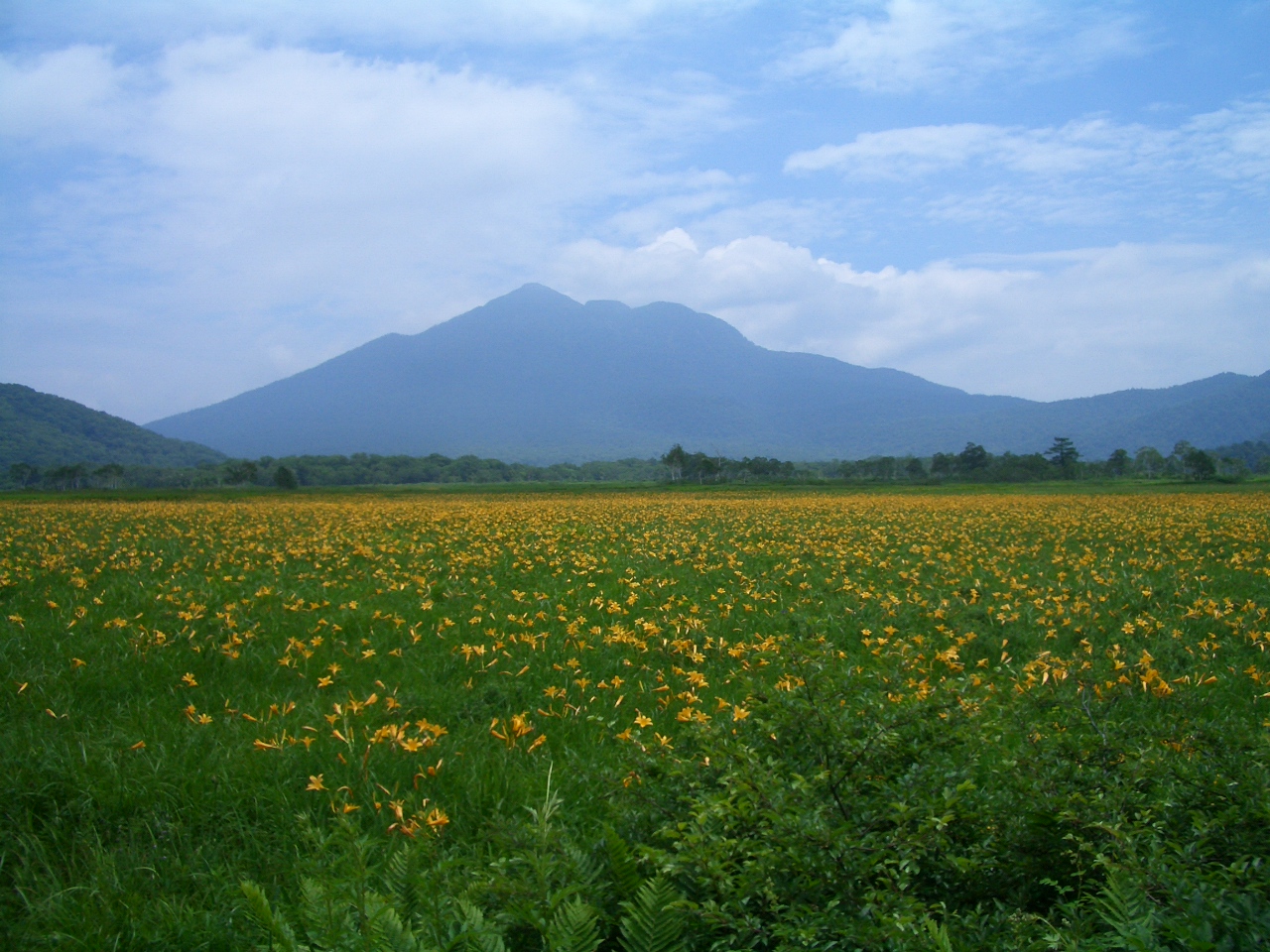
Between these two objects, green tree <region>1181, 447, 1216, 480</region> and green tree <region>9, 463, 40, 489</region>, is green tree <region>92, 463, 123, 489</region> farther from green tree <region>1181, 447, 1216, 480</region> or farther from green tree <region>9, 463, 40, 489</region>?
green tree <region>1181, 447, 1216, 480</region>

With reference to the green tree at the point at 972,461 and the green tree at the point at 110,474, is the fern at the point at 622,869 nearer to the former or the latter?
the green tree at the point at 972,461

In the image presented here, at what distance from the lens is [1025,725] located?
11.3ft

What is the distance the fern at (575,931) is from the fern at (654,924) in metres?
0.12

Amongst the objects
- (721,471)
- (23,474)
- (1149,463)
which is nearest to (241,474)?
(23,474)

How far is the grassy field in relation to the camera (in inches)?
85.7

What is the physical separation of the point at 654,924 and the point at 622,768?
130 cm

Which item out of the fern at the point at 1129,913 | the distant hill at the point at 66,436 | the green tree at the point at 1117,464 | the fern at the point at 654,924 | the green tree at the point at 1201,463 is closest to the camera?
the fern at the point at 1129,913

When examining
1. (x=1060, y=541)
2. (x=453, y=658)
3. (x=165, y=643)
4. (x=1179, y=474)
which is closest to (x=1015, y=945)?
(x=453, y=658)

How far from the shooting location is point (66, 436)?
161875 millimetres

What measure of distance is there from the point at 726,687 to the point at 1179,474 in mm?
121400

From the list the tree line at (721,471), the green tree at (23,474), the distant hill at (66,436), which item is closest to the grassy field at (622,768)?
the tree line at (721,471)

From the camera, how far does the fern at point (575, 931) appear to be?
6.61ft

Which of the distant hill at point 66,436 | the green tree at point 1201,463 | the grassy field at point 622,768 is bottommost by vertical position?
the grassy field at point 622,768

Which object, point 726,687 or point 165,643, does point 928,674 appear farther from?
point 165,643
